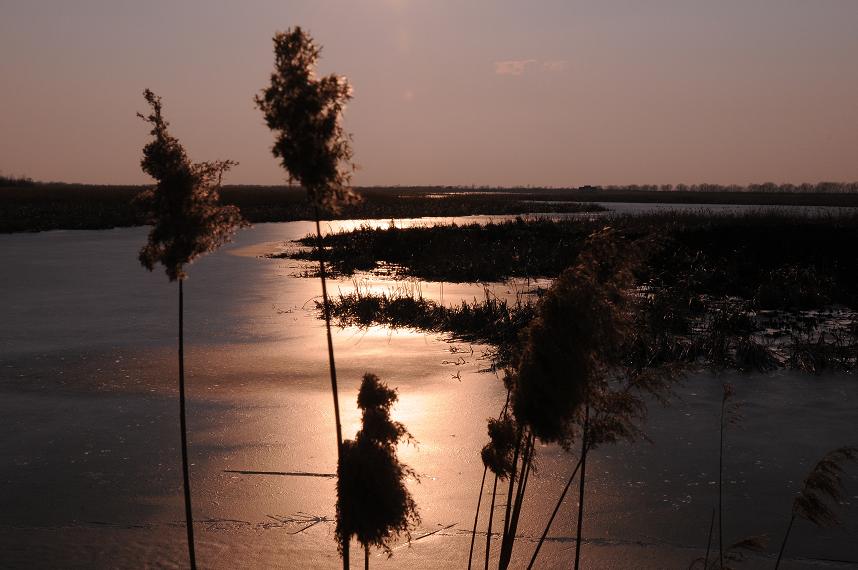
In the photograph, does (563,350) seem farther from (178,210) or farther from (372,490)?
(178,210)

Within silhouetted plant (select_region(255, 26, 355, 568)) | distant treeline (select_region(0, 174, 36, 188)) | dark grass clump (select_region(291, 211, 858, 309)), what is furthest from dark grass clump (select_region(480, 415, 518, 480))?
distant treeline (select_region(0, 174, 36, 188))

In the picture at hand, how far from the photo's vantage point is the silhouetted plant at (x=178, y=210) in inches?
104

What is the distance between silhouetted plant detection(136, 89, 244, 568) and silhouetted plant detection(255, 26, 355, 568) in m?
0.65

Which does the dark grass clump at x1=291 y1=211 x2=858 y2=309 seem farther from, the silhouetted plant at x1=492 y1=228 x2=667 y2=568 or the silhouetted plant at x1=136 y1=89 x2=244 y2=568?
the silhouetted plant at x1=136 y1=89 x2=244 y2=568

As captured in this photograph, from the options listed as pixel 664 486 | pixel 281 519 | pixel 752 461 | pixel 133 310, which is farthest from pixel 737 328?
pixel 133 310

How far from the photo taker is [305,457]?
694 cm

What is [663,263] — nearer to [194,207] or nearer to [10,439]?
[10,439]

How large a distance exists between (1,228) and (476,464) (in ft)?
139

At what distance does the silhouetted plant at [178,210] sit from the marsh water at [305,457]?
2.53 m

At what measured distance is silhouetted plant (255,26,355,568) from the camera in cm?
Answer: 211

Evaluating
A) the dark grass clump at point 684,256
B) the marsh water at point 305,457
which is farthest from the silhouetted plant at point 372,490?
the dark grass clump at point 684,256

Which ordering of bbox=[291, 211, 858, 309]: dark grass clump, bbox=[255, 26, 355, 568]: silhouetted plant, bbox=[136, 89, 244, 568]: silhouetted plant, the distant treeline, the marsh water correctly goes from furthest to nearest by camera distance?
1. the distant treeline
2. bbox=[291, 211, 858, 309]: dark grass clump
3. the marsh water
4. bbox=[136, 89, 244, 568]: silhouetted plant
5. bbox=[255, 26, 355, 568]: silhouetted plant

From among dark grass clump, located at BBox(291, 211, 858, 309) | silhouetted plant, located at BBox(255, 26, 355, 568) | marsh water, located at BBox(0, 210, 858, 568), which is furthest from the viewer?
dark grass clump, located at BBox(291, 211, 858, 309)

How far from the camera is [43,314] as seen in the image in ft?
50.6
